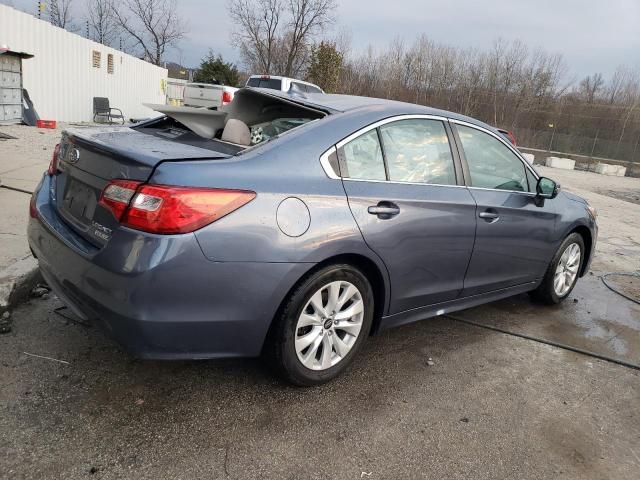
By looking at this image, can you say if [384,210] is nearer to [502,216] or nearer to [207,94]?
[502,216]

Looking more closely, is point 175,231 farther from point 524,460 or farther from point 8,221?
point 8,221

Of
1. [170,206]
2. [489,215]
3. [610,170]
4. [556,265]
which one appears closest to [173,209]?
[170,206]

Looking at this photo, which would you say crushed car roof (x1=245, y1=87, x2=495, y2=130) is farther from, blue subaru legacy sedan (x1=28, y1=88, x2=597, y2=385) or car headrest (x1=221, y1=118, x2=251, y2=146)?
car headrest (x1=221, y1=118, x2=251, y2=146)

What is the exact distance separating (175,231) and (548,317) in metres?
3.59

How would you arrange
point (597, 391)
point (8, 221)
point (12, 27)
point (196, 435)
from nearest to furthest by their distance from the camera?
point (196, 435) → point (597, 391) → point (8, 221) → point (12, 27)

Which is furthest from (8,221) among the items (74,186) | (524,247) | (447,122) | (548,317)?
(548,317)

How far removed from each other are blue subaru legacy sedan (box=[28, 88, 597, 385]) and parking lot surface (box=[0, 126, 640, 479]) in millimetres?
327

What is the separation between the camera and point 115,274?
224 cm

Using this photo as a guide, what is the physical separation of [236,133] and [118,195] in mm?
1098

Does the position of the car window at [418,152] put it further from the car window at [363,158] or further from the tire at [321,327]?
the tire at [321,327]

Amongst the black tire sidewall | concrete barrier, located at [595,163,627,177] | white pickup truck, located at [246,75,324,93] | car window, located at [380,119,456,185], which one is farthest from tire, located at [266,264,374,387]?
concrete barrier, located at [595,163,627,177]

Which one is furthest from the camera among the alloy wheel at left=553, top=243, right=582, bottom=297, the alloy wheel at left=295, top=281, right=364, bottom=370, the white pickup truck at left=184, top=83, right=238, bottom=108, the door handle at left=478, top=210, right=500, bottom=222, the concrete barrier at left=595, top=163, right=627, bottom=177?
the concrete barrier at left=595, top=163, right=627, bottom=177

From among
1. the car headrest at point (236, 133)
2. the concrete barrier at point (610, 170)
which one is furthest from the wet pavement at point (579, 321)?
the concrete barrier at point (610, 170)

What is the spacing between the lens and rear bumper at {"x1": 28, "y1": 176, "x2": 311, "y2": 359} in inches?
86.5
